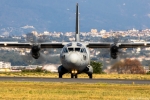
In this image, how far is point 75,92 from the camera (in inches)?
1518

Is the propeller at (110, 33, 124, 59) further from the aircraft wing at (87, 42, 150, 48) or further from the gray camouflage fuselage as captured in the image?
the gray camouflage fuselage

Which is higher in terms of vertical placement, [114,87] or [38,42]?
[38,42]

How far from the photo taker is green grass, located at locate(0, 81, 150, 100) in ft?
115

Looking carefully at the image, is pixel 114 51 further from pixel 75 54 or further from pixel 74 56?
pixel 74 56

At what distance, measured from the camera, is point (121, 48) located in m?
65.8

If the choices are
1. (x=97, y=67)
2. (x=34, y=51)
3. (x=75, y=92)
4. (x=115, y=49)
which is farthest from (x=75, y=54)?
(x=97, y=67)

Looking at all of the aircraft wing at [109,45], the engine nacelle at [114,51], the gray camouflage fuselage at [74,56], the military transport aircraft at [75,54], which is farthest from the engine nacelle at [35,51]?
the engine nacelle at [114,51]

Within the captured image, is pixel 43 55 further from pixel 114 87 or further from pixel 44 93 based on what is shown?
pixel 44 93

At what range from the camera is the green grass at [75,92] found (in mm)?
35000

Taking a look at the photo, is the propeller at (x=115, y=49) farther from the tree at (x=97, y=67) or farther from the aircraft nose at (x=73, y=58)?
the tree at (x=97, y=67)

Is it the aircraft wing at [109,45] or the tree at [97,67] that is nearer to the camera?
the aircraft wing at [109,45]

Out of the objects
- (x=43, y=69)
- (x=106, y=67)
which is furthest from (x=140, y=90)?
(x=43, y=69)

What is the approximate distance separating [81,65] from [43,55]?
32.9ft

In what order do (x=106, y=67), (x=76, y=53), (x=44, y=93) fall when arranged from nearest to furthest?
1. (x=44, y=93)
2. (x=76, y=53)
3. (x=106, y=67)
